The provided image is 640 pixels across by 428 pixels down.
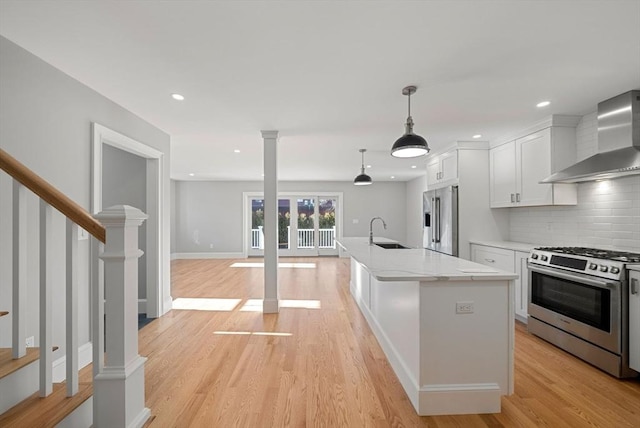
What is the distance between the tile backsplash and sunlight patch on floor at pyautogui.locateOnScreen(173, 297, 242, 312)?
436cm

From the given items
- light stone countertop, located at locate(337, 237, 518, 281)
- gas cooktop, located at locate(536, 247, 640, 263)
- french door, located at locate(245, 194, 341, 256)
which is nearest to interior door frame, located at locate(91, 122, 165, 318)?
light stone countertop, located at locate(337, 237, 518, 281)

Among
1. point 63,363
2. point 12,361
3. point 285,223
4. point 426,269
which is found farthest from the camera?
point 285,223

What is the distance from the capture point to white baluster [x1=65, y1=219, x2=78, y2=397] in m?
1.46

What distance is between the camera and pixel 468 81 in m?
2.61

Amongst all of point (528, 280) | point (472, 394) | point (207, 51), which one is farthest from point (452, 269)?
point (207, 51)

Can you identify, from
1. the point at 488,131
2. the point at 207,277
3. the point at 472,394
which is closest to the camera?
the point at 472,394

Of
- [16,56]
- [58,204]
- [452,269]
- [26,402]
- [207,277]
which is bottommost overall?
[207,277]

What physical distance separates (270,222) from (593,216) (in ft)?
12.3

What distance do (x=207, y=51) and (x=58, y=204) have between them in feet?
4.49

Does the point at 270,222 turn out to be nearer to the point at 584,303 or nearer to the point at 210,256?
the point at 584,303

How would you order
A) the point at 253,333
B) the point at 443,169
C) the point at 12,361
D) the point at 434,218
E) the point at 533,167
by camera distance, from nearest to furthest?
the point at 12,361 → the point at 253,333 → the point at 533,167 → the point at 443,169 → the point at 434,218

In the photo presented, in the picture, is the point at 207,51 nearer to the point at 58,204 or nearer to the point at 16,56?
the point at 16,56

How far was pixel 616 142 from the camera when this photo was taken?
2.91 meters

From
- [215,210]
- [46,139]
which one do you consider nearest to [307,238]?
[215,210]
